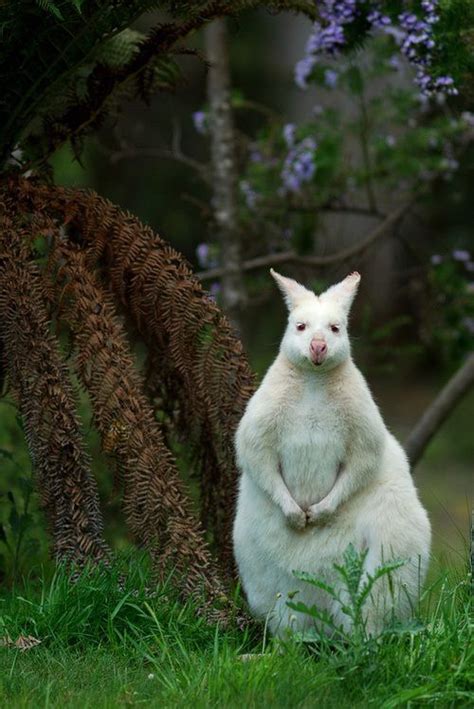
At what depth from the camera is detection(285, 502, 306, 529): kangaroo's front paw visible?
4.28 metres

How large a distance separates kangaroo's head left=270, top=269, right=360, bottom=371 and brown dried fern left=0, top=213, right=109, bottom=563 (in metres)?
0.93

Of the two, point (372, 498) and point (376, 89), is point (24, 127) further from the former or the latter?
point (376, 89)

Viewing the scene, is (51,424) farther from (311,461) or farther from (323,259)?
(323,259)

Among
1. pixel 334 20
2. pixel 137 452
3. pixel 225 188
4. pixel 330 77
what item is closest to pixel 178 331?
pixel 137 452

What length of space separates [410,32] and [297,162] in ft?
10.9

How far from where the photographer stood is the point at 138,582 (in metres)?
4.65

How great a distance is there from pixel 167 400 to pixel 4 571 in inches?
52.9

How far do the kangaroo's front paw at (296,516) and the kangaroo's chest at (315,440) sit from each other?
0.36ft

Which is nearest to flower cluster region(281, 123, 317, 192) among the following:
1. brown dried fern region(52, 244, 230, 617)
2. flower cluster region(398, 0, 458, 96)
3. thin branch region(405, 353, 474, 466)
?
thin branch region(405, 353, 474, 466)

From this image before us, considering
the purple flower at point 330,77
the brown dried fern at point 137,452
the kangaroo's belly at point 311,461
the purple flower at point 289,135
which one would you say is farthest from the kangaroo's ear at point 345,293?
the purple flower at point 289,135

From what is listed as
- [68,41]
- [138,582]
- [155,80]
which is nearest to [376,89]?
[155,80]

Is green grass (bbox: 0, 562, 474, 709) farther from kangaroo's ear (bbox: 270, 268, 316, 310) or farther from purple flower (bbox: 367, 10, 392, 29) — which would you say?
purple flower (bbox: 367, 10, 392, 29)

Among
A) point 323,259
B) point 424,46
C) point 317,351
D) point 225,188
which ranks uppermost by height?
point 424,46

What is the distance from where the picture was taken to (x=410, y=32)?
17.5 feet
